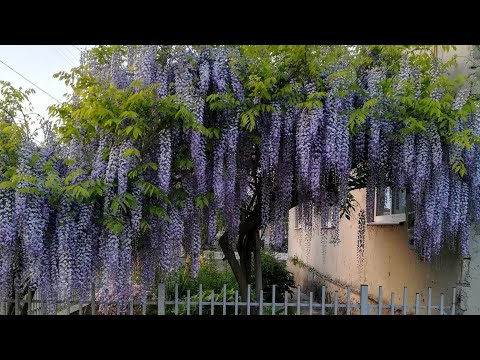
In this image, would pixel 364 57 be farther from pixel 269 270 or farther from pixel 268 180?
pixel 269 270

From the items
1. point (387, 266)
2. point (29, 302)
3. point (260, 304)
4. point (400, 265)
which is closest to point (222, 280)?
point (387, 266)

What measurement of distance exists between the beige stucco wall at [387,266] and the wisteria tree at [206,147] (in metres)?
→ 0.79

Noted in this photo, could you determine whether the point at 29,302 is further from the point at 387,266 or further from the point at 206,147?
the point at 387,266

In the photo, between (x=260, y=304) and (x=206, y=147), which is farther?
(x=260, y=304)

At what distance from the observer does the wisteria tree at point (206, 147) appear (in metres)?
3.89

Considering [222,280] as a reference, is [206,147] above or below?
above

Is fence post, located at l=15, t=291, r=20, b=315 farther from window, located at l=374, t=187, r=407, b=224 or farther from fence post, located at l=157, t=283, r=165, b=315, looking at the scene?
window, located at l=374, t=187, r=407, b=224

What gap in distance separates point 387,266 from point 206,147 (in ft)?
13.0

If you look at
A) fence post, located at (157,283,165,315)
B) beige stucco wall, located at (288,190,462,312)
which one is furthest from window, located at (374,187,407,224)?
fence post, located at (157,283,165,315)

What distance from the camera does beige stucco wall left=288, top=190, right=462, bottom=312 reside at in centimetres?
543

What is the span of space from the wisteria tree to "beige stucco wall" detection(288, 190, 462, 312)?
786 mm

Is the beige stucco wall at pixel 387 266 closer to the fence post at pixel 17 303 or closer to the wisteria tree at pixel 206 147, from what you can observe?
the wisteria tree at pixel 206 147

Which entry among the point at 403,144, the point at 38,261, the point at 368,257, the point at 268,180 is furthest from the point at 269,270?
the point at 38,261

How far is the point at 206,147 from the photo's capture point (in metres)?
4.25
